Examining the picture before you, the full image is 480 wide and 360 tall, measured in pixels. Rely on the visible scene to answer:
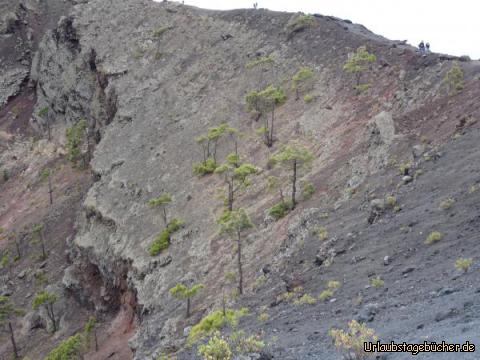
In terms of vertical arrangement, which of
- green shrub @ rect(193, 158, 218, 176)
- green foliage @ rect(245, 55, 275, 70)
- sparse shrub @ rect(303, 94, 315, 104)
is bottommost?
green shrub @ rect(193, 158, 218, 176)

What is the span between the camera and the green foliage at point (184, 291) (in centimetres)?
3294

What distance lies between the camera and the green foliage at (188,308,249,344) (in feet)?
88.4

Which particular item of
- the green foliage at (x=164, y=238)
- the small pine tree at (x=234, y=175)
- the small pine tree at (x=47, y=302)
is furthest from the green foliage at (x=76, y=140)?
the green foliage at (x=164, y=238)

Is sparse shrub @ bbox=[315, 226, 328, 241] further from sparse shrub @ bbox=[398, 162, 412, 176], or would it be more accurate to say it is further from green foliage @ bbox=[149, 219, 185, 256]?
green foliage @ bbox=[149, 219, 185, 256]

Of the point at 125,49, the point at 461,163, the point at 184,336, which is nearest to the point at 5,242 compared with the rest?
the point at 125,49

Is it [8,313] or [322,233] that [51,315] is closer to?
[8,313]

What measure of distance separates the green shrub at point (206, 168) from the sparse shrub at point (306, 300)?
85.1ft

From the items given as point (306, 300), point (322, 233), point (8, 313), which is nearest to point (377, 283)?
point (306, 300)

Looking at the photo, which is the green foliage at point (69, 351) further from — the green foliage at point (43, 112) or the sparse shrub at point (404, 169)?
the green foliage at point (43, 112)

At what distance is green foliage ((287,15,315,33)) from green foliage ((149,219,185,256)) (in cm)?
2521

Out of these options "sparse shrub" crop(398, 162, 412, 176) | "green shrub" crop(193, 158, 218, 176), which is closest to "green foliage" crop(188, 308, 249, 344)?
"sparse shrub" crop(398, 162, 412, 176)

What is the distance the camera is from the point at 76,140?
77688mm

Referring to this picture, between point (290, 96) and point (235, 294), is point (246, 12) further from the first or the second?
point (235, 294)

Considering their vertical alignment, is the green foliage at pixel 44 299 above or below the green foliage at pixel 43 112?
below
